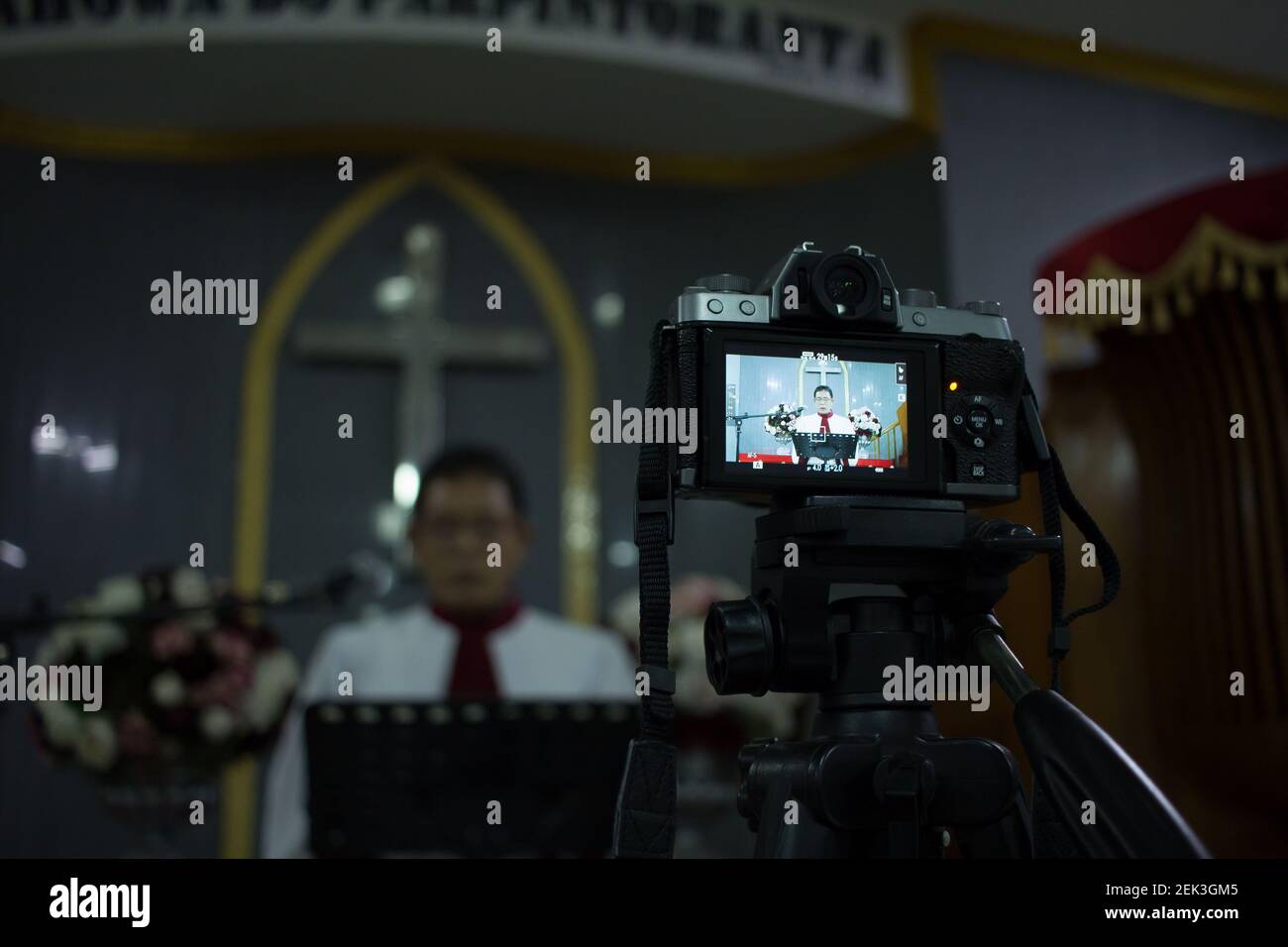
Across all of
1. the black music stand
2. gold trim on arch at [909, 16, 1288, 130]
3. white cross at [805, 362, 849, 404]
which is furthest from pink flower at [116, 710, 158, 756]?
gold trim on arch at [909, 16, 1288, 130]

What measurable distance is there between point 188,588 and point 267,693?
0.21m

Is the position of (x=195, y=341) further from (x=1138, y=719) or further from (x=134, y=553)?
(x=1138, y=719)

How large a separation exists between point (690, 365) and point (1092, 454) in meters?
1.12

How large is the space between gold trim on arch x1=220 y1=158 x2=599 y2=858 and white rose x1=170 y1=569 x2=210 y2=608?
2.84 feet

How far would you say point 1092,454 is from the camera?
156 cm

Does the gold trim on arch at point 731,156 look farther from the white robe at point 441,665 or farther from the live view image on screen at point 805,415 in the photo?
the live view image on screen at point 805,415

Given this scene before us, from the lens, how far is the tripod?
0.59 metres

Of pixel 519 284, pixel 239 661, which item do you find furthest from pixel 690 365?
pixel 519 284

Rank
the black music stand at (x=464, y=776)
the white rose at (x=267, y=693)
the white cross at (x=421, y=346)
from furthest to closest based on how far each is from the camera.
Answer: the white cross at (x=421, y=346)
the white rose at (x=267, y=693)
the black music stand at (x=464, y=776)

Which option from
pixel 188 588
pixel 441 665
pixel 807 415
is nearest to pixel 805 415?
pixel 807 415

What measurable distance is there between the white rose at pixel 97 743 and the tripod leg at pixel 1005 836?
1.37 metres

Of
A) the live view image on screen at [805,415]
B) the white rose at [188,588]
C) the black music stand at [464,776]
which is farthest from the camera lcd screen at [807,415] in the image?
the white rose at [188,588]

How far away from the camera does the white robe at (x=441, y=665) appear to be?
1969 millimetres

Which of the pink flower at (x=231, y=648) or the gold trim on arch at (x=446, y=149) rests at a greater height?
the gold trim on arch at (x=446, y=149)
